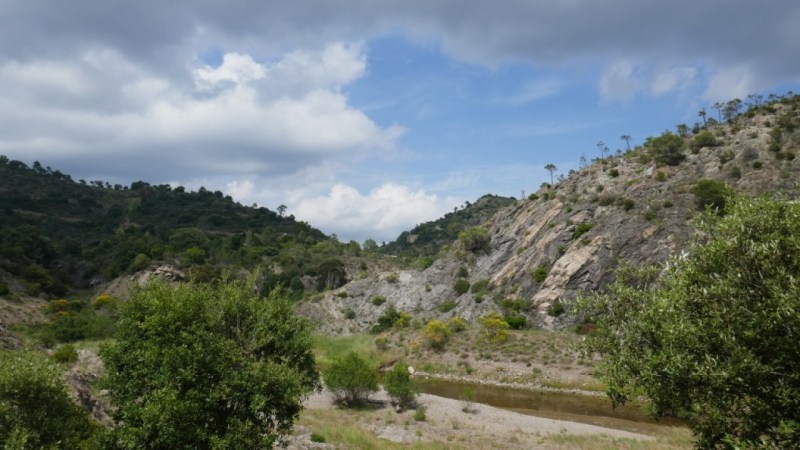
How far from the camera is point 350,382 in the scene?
1385 inches

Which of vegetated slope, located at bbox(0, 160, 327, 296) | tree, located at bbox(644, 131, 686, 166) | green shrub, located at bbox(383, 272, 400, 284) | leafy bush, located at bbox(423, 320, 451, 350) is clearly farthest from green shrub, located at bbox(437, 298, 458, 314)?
tree, located at bbox(644, 131, 686, 166)

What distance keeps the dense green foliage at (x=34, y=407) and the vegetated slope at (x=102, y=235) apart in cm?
6929

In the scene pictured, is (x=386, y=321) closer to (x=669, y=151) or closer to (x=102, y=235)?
(x=669, y=151)

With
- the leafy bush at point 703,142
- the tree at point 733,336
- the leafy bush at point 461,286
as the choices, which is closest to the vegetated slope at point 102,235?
the leafy bush at point 461,286

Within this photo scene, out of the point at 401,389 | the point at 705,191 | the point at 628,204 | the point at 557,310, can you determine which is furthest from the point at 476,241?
the point at 401,389

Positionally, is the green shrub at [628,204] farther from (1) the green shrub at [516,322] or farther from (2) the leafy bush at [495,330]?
(2) the leafy bush at [495,330]

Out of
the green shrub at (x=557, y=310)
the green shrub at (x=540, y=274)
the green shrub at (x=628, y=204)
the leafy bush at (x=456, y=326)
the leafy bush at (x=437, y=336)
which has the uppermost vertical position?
the green shrub at (x=628, y=204)

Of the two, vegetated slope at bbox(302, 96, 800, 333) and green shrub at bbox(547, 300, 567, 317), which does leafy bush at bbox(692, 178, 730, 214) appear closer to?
vegetated slope at bbox(302, 96, 800, 333)

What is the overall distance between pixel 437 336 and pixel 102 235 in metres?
121

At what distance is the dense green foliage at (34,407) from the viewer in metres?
12.4

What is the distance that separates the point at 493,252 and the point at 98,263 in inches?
3320

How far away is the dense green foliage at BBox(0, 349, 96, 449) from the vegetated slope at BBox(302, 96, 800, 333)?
50399 mm

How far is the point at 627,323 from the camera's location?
45.8 feet

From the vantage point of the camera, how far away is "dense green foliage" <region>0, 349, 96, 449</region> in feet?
40.7
